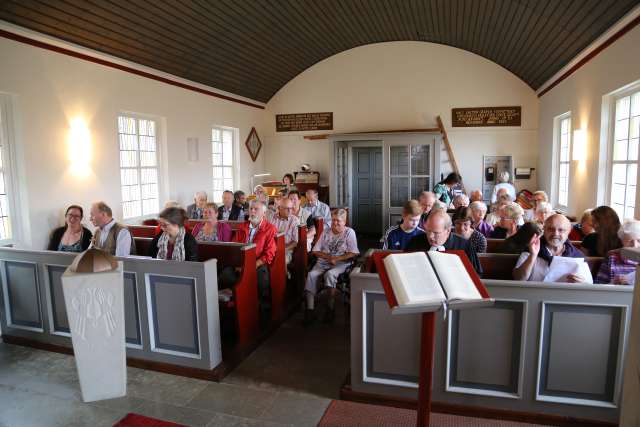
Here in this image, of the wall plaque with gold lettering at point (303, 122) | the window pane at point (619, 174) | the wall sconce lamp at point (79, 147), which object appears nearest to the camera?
the window pane at point (619, 174)

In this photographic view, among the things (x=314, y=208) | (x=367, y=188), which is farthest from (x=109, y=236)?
(x=367, y=188)

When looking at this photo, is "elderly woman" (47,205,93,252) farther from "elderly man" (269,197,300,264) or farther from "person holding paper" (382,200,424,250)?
"person holding paper" (382,200,424,250)

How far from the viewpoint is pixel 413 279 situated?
6.79 feet

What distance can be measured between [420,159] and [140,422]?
24.3ft

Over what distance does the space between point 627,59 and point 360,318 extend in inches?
159

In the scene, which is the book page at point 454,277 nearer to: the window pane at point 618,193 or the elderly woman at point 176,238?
the elderly woman at point 176,238

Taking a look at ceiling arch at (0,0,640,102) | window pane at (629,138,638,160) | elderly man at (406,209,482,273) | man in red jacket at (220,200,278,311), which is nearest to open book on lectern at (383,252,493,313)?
elderly man at (406,209,482,273)

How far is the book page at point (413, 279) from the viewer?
6.46 feet

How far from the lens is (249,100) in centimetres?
972

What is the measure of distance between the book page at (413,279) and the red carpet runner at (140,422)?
5.94ft

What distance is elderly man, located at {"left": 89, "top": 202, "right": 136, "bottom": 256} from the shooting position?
4.18m

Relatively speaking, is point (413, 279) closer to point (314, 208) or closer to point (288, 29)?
point (314, 208)

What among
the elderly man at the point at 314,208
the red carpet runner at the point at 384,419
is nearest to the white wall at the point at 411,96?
the elderly man at the point at 314,208

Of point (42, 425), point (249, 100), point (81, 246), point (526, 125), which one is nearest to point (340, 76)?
point (249, 100)
